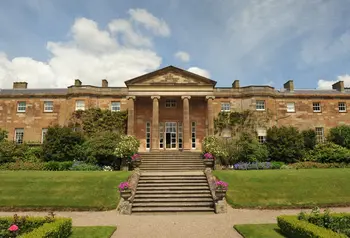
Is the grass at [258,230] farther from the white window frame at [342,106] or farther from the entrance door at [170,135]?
the white window frame at [342,106]

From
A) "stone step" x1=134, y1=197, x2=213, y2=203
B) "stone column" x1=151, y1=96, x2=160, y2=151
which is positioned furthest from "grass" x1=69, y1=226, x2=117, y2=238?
"stone column" x1=151, y1=96, x2=160, y2=151

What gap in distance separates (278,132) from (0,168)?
85.0ft

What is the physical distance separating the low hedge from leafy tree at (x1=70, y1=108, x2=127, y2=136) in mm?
21035

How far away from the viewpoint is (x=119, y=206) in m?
12.2

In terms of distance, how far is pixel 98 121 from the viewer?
2712 centimetres

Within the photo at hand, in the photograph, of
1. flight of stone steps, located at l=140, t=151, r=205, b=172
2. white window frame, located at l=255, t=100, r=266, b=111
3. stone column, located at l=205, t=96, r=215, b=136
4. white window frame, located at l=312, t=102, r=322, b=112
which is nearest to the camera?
flight of stone steps, located at l=140, t=151, r=205, b=172

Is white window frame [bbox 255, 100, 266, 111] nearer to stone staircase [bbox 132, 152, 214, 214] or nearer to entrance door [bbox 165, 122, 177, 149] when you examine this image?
entrance door [bbox 165, 122, 177, 149]

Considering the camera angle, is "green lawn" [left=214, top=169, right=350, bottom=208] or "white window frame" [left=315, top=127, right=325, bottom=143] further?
"white window frame" [left=315, top=127, right=325, bottom=143]

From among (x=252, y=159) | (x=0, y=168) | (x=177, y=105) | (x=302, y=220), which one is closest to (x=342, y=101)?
(x=252, y=159)

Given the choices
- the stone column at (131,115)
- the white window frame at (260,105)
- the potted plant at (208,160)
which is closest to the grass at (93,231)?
the potted plant at (208,160)

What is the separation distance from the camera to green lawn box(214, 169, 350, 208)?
1282 centimetres

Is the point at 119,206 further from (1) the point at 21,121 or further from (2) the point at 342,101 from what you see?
(2) the point at 342,101

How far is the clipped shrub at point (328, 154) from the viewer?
925 inches

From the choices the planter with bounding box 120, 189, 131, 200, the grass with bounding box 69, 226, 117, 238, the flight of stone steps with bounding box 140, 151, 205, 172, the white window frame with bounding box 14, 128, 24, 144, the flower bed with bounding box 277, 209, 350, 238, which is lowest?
the grass with bounding box 69, 226, 117, 238
